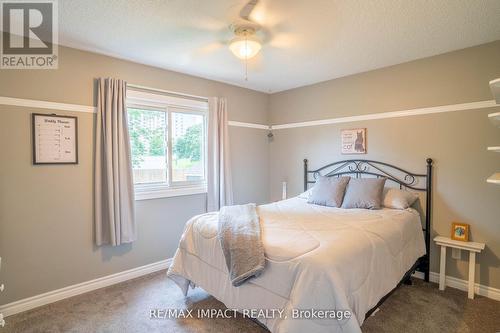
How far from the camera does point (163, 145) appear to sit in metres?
3.55

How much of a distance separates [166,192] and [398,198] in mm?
2752

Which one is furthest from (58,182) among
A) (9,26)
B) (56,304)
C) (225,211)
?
(225,211)

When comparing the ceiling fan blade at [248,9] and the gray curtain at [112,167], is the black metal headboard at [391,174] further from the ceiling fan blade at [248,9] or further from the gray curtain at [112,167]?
the gray curtain at [112,167]

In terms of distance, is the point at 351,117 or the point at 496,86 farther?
the point at 351,117

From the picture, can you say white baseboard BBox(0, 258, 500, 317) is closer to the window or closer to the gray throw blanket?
the window

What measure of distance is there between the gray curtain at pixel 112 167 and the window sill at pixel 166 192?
8.9 inches

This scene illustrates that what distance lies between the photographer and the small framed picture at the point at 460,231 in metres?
2.79

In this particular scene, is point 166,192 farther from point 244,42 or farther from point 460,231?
point 460,231

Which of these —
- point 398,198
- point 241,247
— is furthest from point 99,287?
point 398,198

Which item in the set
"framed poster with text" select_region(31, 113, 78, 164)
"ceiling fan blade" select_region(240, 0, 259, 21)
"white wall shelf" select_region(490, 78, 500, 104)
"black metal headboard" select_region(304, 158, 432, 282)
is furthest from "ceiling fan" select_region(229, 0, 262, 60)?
"black metal headboard" select_region(304, 158, 432, 282)

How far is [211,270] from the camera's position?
225 cm

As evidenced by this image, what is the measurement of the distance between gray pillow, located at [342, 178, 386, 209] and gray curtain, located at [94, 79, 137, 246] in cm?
249

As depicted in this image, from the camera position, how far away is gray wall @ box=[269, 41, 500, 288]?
2.71 meters

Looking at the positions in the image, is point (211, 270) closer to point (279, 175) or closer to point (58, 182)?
point (58, 182)
